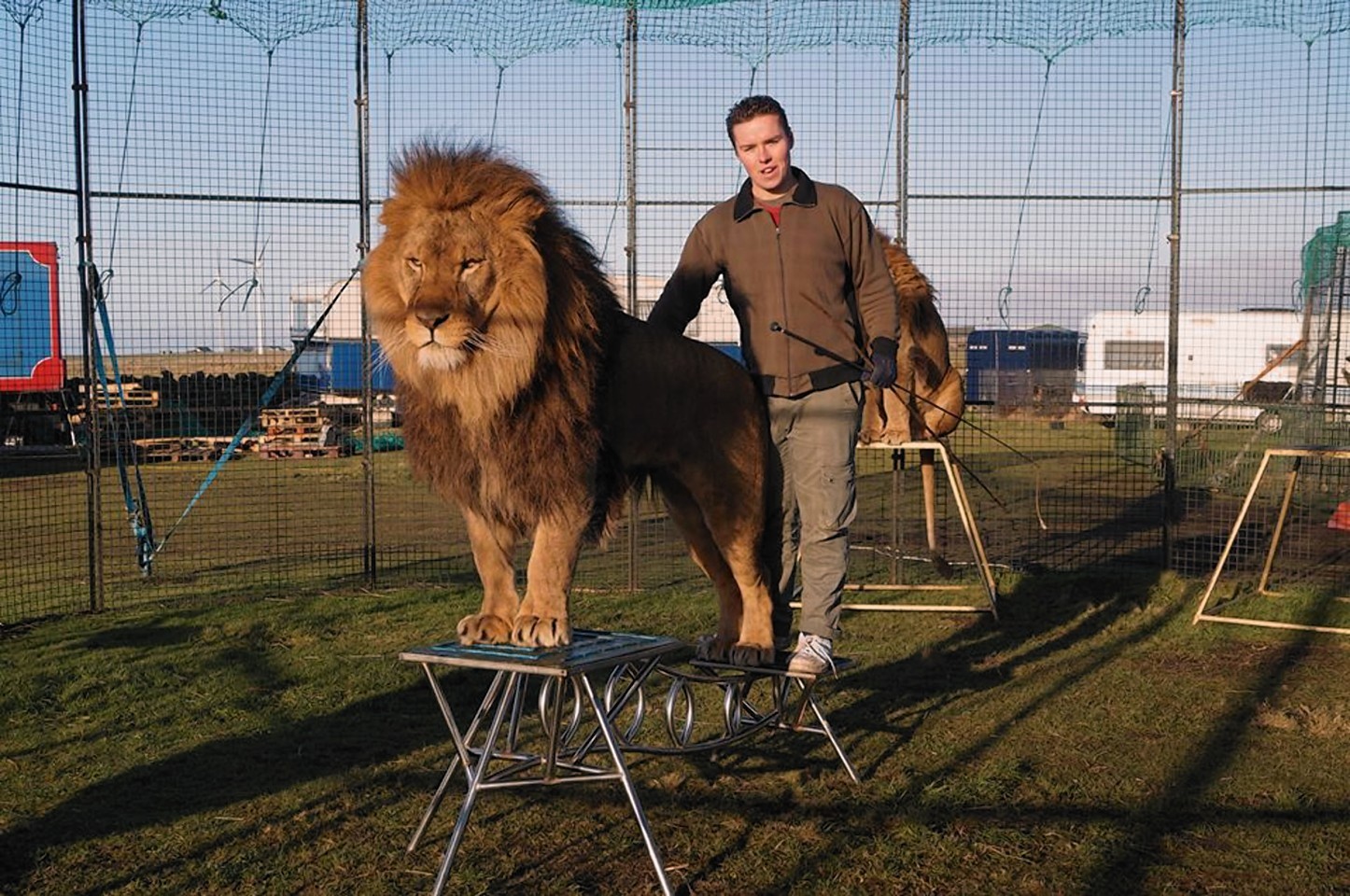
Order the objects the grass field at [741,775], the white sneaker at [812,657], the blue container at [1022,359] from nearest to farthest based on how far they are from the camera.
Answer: the grass field at [741,775] < the white sneaker at [812,657] < the blue container at [1022,359]

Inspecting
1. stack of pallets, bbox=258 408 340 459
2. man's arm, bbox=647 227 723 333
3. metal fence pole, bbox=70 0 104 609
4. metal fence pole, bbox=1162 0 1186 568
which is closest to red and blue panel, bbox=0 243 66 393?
metal fence pole, bbox=70 0 104 609

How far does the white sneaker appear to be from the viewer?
512cm

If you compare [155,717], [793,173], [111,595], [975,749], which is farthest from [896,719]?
[111,595]

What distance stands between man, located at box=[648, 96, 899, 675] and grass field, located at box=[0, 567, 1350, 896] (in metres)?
0.82

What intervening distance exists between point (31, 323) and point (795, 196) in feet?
44.9

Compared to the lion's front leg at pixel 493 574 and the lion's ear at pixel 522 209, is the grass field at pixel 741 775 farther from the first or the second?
the lion's ear at pixel 522 209

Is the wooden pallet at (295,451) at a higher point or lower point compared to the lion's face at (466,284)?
lower

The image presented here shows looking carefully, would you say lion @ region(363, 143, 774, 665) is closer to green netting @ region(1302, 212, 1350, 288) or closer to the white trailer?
green netting @ region(1302, 212, 1350, 288)

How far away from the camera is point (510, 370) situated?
13.6 feet

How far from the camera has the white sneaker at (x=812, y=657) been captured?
5117 millimetres

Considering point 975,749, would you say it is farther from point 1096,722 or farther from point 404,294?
point 404,294

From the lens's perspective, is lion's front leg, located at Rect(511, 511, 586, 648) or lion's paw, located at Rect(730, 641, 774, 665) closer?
lion's front leg, located at Rect(511, 511, 586, 648)

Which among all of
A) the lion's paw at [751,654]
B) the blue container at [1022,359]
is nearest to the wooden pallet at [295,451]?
the blue container at [1022,359]

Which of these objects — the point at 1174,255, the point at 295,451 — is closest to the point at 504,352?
the point at 1174,255
